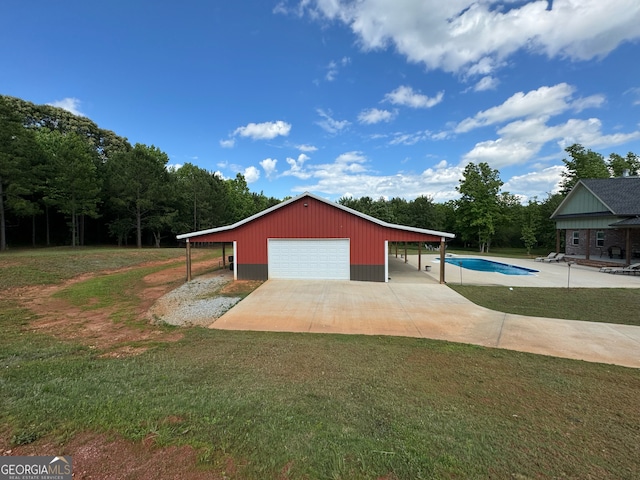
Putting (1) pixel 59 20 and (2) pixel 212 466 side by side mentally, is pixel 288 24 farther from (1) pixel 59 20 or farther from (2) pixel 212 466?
(2) pixel 212 466

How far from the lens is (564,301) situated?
973cm

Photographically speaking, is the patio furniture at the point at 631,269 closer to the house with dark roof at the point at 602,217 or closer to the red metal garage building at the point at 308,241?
the house with dark roof at the point at 602,217

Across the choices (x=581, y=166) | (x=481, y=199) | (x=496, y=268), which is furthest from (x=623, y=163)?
(x=496, y=268)

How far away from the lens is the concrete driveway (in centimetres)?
595

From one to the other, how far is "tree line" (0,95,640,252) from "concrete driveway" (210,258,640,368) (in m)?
24.6

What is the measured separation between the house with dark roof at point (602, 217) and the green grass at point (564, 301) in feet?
28.0

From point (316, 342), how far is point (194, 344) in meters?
2.44

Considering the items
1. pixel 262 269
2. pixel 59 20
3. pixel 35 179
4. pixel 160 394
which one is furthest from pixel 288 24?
pixel 35 179

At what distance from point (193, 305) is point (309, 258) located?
231 inches

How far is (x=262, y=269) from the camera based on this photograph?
14.2 metres

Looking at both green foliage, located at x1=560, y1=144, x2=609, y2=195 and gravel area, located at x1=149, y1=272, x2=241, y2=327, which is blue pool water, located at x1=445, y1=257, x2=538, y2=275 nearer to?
gravel area, located at x1=149, y1=272, x2=241, y2=327

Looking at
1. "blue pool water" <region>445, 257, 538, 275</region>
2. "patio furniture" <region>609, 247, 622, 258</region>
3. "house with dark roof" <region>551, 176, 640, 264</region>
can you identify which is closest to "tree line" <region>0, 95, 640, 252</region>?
"house with dark roof" <region>551, 176, 640, 264</region>

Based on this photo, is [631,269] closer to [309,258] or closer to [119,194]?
[309,258]

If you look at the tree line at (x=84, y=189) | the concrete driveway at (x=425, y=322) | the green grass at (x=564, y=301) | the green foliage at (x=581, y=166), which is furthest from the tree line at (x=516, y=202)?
the tree line at (x=84, y=189)
